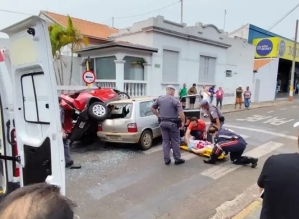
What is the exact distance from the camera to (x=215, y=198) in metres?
4.28

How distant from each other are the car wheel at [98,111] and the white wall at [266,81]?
19064 millimetres

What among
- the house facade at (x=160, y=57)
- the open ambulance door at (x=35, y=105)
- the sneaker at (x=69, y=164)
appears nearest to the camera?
the open ambulance door at (x=35, y=105)

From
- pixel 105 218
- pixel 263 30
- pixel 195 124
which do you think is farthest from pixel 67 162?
pixel 263 30

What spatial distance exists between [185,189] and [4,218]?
13.3 feet

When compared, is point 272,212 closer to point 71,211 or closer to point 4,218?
point 71,211

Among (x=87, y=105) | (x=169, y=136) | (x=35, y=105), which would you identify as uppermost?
(x=35, y=105)

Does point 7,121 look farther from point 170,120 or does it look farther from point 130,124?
point 130,124

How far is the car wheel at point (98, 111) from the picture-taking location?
6805 millimetres

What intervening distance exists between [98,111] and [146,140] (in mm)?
1557

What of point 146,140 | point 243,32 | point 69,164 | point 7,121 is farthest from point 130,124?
point 243,32

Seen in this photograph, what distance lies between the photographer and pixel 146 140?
716cm

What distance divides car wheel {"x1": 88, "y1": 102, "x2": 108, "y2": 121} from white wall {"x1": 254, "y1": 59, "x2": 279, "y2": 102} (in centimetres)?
1906

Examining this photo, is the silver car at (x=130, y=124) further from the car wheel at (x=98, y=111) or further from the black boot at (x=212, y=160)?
the black boot at (x=212, y=160)

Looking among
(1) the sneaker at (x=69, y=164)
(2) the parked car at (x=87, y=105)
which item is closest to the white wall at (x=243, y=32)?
(2) the parked car at (x=87, y=105)
